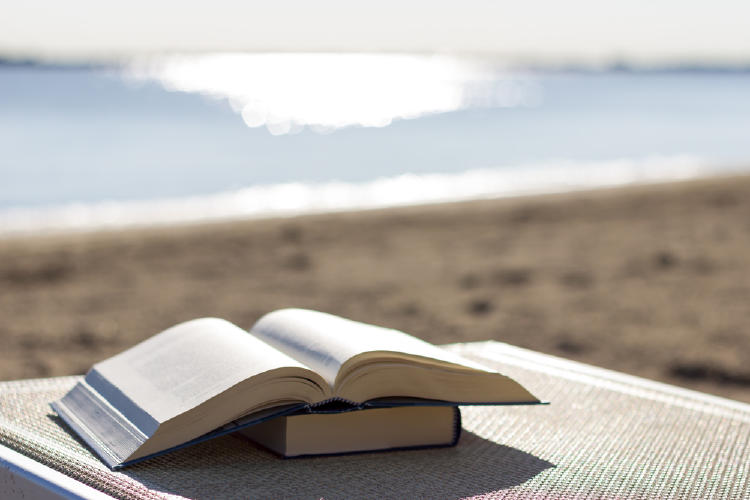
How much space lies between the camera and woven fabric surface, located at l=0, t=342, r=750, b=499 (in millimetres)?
1386

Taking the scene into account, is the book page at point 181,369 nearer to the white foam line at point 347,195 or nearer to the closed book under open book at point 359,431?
the closed book under open book at point 359,431

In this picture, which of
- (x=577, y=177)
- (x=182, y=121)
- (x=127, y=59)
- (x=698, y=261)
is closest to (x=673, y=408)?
(x=698, y=261)

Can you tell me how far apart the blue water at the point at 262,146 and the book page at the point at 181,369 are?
9.10 metres

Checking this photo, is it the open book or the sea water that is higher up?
the open book

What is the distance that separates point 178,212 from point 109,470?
352 inches

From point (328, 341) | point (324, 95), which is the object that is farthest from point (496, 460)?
point (324, 95)

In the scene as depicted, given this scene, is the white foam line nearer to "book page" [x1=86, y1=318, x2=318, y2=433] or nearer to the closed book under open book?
"book page" [x1=86, y1=318, x2=318, y2=433]

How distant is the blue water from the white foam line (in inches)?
19.5

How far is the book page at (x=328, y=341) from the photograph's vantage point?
154 cm

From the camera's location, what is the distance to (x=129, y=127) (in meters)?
22.8

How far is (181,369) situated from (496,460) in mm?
533

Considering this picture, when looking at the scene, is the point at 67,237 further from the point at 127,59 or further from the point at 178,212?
the point at 127,59

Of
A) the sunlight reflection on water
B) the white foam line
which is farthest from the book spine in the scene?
the sunlight reflection on water

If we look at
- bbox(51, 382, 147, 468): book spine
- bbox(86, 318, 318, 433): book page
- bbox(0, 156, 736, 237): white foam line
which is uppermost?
bbox(86, 318, 318, 433): book page
